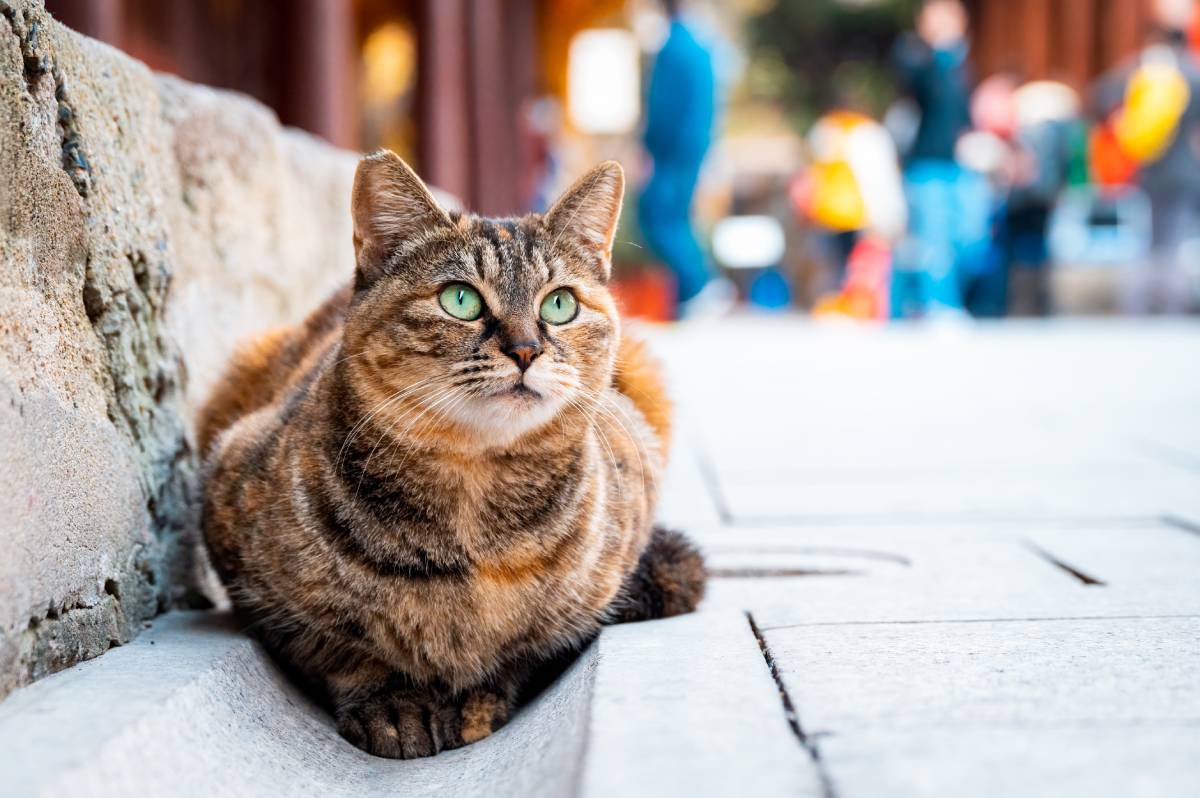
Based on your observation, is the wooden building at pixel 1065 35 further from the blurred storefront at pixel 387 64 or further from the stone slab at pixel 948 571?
the stone slab at pixel 948 571

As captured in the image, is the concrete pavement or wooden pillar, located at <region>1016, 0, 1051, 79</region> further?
wooden pillar, located at <region>1016, 0, 1051, 79</region>

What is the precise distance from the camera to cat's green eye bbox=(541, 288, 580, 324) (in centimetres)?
212

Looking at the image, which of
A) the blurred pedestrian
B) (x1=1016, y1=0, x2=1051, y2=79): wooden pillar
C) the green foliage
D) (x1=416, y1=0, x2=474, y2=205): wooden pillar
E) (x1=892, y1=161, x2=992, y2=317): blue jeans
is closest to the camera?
(x1=416, y1=0, x2=474, y2=205): wooden pillar

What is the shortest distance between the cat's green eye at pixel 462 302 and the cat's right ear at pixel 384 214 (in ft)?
0.58

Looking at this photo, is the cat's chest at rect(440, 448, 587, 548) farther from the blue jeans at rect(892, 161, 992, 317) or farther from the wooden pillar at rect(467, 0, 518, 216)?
the blue jeans at rect(892, 161, 992, 317)

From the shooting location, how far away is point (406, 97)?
44.0 ft

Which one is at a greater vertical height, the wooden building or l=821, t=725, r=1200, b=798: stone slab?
the wooden building

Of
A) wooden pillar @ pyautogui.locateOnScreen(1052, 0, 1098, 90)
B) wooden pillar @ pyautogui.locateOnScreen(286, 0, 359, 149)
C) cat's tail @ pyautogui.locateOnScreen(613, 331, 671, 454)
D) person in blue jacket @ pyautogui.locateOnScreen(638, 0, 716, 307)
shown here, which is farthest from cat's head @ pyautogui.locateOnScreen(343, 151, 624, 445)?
wooden pillar @ pyautogui.locateOnScreen(1052, 0, 1098, 90)

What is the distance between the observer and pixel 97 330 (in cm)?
203

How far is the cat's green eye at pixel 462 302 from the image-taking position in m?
2.04

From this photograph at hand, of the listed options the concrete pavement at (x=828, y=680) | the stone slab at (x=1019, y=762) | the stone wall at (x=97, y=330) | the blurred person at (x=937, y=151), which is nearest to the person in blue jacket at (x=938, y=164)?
the blurred person at (x=937, y=151)

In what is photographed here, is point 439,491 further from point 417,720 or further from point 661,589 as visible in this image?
point 661,589

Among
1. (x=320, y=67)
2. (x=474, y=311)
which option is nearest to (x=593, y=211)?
(x=474, y=311)

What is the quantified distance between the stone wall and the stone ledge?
14 centimetres
